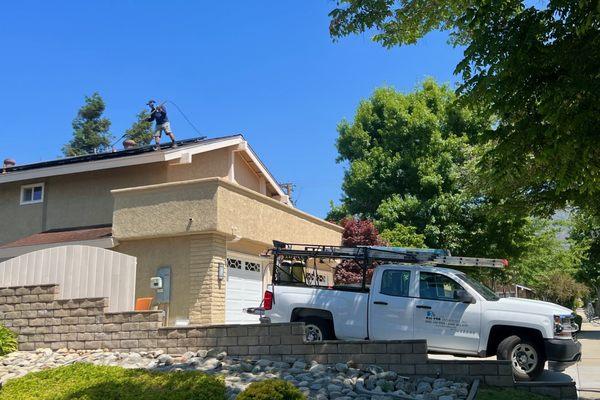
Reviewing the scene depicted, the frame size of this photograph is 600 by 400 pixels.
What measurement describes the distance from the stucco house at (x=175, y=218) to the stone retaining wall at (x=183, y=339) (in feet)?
11.0

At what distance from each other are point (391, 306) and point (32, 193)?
13.6 metres

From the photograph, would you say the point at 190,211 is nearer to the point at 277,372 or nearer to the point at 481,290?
the point at 277,372

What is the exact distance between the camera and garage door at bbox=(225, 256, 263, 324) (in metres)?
15.3

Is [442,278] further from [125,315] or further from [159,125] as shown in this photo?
[159,125]

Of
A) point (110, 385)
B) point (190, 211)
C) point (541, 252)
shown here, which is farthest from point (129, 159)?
point (541, 252)

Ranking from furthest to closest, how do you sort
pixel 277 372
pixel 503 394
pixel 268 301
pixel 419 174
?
pixel 419 174 → pixel 268 301 → pixel 277 372 → pixel 503 394

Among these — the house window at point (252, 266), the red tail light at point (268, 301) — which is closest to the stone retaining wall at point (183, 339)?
the red tail light at point (268, 301)

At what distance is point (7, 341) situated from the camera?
37.1 ft

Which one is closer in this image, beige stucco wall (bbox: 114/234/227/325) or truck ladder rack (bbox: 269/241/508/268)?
truck ladder rack (bbox: 269/241/508/268)

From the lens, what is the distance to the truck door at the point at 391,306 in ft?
34.8

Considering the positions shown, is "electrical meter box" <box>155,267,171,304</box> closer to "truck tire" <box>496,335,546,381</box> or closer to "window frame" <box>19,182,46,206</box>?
"window frame" <box>19,182,46,206</box>

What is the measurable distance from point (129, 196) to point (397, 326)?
821 centimetres

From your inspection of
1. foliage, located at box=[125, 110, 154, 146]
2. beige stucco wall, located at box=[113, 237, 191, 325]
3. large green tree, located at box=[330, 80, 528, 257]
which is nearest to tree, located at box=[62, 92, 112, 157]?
foliage, located at box=[125, 110, 154, 146]

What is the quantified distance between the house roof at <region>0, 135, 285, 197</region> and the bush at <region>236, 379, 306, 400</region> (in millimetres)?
11146
